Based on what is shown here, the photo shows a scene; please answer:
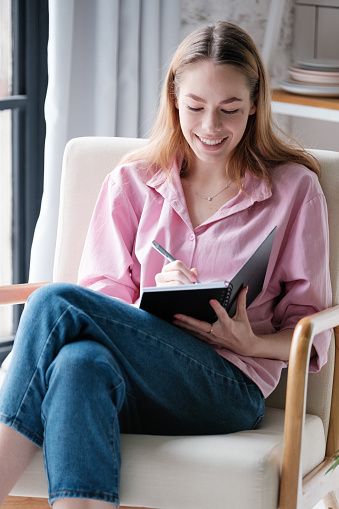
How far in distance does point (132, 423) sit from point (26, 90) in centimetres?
127

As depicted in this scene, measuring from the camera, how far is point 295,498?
1.37m

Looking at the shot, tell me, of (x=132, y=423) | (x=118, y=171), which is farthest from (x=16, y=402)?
(x=118, y=171)

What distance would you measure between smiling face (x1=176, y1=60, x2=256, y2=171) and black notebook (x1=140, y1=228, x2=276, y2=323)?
0.27 meters

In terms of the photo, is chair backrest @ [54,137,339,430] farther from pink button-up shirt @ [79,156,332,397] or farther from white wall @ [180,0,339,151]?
white wall @ [180,0,339,151]

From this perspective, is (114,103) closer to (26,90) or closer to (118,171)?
(26,90)

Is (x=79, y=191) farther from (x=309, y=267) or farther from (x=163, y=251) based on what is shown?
(x=309, y=267)

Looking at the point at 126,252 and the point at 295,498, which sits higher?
the point at 126,252

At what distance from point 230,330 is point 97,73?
1.05 m

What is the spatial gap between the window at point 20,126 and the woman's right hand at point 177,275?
106cm

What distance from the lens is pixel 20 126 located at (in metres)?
2.41

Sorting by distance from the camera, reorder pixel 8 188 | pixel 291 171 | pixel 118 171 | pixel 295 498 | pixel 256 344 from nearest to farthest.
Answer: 1. pixel 295 498
2. pixel 256 344
3. pixel 291 171
4. pixel 118 171
5. pixel 8 188

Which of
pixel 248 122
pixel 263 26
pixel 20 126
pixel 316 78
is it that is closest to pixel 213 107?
pixel 248 122

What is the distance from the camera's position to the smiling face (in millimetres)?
1552

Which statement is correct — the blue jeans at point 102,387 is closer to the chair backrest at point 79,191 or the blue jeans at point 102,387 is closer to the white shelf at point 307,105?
the chair backrest at point 79,191
